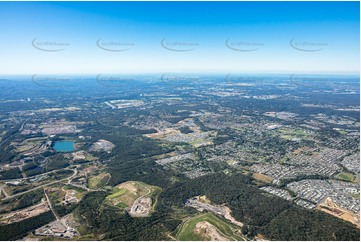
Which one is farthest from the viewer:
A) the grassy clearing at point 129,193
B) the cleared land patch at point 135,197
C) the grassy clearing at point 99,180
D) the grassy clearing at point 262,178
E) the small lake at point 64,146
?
the small lake at point 64,146

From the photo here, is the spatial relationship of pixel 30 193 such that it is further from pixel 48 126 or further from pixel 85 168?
pixel 48 126

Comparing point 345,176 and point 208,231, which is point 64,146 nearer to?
point 208,231

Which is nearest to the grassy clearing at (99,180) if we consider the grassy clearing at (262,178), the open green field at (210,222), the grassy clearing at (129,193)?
the grassy clearing at (129,193)

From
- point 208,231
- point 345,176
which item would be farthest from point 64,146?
point 345,176

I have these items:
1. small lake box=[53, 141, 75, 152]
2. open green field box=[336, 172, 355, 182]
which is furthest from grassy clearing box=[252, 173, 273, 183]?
small lake box=[53, 141, 75, 152]

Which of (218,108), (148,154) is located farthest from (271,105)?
(148,154)

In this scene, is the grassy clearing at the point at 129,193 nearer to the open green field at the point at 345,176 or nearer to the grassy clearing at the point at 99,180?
the grassy clearing at the point at 99,180
